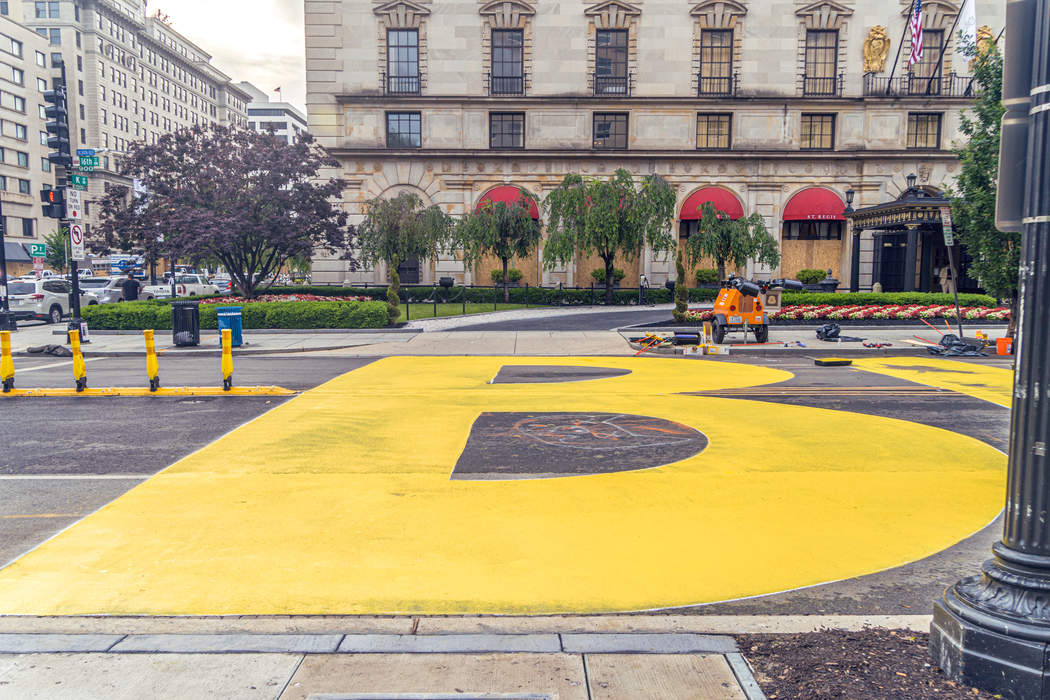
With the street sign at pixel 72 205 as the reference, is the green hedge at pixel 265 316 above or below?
below

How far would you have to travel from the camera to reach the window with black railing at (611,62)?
141ft

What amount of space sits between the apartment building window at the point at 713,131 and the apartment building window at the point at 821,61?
4987 millimetres

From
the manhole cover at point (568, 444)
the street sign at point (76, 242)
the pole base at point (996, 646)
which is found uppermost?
the street sign at point (76, 242)

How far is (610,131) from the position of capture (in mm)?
43188

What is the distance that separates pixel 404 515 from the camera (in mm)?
6488

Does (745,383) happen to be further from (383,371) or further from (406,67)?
(406,67)

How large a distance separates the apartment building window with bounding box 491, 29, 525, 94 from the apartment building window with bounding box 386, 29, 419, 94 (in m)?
4.61

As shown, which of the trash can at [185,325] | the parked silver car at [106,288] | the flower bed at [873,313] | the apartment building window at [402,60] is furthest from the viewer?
the apartment building window at [402,60]

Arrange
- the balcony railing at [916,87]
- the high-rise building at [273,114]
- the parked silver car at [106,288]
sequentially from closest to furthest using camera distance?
the parked silver car at [106,288]
the balcony railing at [916,87]
the high-rise building at [273,114]

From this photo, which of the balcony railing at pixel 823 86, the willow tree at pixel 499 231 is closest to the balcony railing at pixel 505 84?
the willow tree at pixel 499 231

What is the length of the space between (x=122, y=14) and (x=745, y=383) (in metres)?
113

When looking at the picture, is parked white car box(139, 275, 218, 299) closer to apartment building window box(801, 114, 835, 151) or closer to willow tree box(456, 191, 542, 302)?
willow tree box(456, 191, 542, 302)

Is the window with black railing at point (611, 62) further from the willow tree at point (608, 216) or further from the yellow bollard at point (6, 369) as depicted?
the yellow bollard at point (6, 369)

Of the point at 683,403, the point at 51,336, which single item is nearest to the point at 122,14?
the point at 51,336
